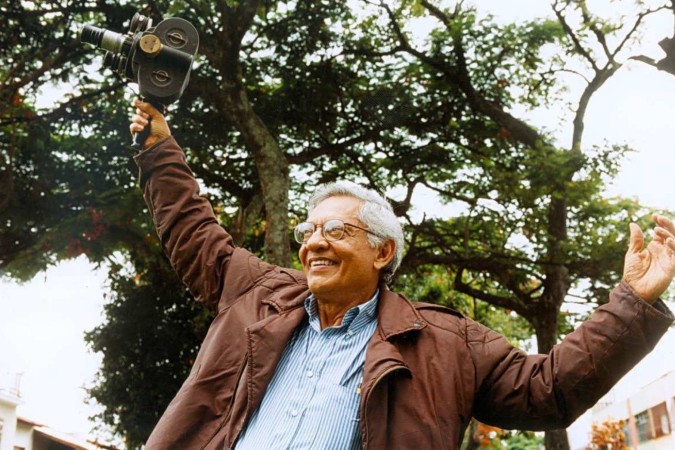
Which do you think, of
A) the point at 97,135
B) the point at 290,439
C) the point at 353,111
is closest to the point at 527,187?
the point at 353,111

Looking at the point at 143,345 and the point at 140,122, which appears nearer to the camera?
the point at 140,122

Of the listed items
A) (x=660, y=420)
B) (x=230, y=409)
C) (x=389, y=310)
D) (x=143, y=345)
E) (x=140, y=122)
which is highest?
(x=660, y=420)

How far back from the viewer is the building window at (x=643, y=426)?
30064mm

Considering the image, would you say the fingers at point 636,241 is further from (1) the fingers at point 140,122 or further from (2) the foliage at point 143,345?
(2) the foliage at point 143,345

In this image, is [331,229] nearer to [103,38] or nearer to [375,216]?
[375,216]

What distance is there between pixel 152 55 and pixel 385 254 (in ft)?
4.32

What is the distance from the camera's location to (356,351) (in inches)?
106

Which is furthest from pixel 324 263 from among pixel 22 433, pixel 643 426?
pixel 643 426

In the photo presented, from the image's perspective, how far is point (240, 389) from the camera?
260cm

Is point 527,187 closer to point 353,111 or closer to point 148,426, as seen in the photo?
point 353,111

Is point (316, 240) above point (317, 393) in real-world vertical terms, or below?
above

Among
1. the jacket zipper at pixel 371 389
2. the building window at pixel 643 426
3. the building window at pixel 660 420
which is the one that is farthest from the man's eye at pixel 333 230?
the building window at pixel 643 426

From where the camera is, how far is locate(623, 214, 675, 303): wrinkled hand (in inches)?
93.5

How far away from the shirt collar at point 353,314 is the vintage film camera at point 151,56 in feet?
3.42
